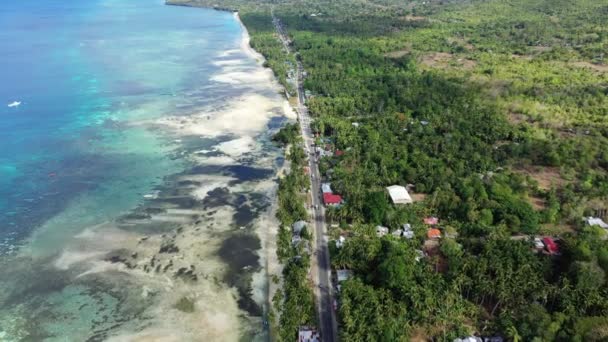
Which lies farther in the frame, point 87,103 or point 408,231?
point 87,103

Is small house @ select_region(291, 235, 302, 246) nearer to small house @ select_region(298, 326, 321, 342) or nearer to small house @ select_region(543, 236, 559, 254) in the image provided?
small house @ select_region(298, 326, 321, 342)

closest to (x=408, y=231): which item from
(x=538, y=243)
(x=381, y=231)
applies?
(x=381, y=231)

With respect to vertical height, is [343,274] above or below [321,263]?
above

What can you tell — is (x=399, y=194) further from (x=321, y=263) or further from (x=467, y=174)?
(x=321, y=263)

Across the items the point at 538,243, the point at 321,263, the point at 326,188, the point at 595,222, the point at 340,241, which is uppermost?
the point at 326,188

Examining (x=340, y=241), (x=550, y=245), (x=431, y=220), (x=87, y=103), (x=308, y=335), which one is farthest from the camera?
(x=87, y=103)

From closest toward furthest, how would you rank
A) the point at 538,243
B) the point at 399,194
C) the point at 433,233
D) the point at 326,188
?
the point at 538,243 < the point at 433,233 < the point at 399,194 < the point at 326,188

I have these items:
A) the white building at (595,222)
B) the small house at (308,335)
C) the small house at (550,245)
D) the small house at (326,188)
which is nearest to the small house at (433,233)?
the small house at (550,245)
